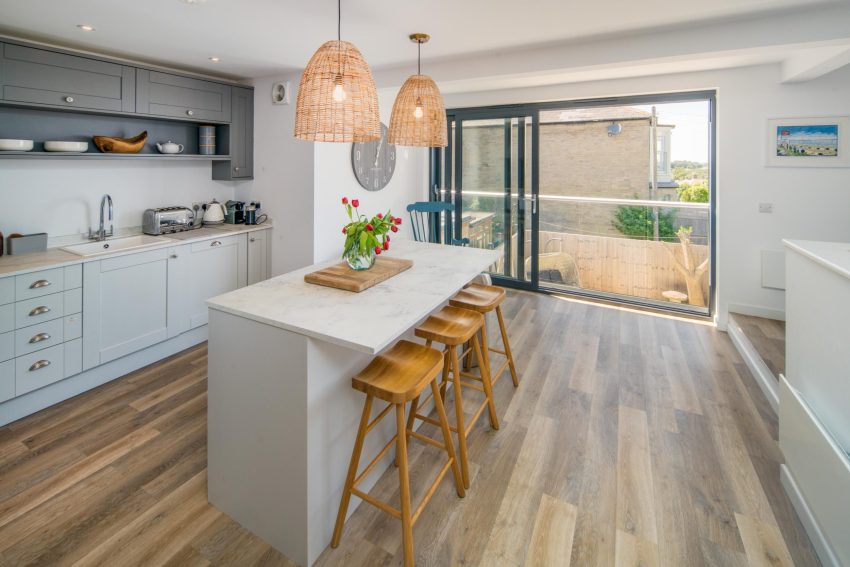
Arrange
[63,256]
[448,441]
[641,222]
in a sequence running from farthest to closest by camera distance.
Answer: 1. [641,222]
2. [63,256]
3. [448,441]

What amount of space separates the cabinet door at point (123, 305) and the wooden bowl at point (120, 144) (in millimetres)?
867

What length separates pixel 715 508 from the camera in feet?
6.41

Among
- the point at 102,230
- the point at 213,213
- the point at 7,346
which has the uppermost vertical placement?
the point at 213,213

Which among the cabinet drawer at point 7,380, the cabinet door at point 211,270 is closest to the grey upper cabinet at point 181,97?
the cabinet door at point 211,270

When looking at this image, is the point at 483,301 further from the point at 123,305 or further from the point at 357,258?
the point at 123,305

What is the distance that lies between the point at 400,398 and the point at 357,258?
0.99m

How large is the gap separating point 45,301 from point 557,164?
5.00 meters

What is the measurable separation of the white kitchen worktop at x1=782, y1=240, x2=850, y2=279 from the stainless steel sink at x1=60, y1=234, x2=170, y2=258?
3995mm

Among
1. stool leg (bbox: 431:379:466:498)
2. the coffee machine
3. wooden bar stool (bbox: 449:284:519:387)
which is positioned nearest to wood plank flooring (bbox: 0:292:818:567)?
stool leg (bbox: 431:379:466:498)

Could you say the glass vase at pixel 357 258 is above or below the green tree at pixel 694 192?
below

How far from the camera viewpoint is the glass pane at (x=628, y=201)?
4539 millimetres

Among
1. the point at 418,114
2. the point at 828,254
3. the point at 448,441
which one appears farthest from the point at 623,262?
the point at 448,441

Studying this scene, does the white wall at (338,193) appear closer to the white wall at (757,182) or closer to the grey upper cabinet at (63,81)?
the grey upper cabinet at (63,81)

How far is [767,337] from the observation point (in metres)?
3.62
